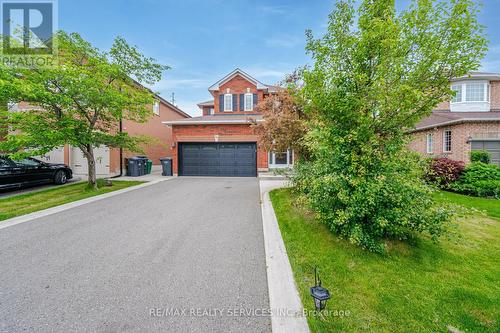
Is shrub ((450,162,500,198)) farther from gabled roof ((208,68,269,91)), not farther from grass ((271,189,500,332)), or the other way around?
gabled roof ((208,68,269,91))

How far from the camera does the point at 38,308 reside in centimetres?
243

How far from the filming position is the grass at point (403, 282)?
87.2 inches

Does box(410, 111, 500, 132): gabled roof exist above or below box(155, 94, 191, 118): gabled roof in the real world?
below

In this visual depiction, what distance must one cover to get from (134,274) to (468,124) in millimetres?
17007

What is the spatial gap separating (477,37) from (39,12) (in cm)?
1337

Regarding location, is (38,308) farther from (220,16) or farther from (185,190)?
(220,16)

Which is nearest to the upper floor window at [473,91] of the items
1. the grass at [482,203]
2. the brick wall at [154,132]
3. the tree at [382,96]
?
the grass at [482,203]

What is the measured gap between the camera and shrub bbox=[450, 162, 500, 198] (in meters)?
8.40

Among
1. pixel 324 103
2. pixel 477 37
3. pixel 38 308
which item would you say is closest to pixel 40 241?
pixel 38 308

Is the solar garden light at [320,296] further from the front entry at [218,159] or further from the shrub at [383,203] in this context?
the front entry at [218,159]

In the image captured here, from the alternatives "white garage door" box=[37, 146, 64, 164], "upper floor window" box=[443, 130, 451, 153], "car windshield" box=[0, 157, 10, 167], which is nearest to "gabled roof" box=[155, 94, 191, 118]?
"white garage door" box=[37, 146, 64, 164]

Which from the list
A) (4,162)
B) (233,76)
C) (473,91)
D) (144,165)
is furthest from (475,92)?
(4,162)

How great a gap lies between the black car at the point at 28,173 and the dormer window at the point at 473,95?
25.1 meters

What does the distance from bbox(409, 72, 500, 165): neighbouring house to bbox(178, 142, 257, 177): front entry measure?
9.64 metres
